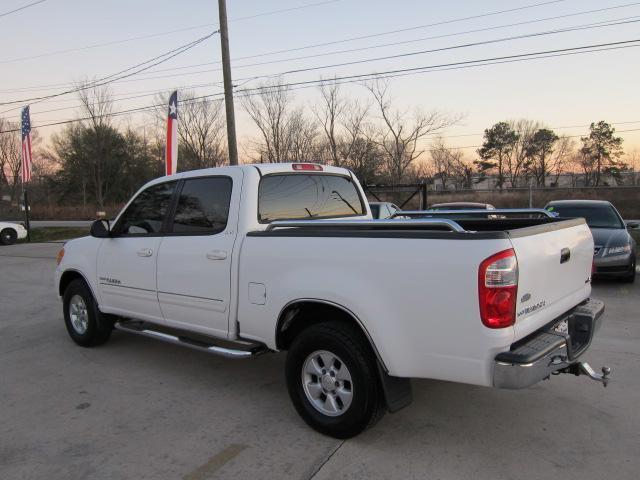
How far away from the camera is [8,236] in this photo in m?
20.5

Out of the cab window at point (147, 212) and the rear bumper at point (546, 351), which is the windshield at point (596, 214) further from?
the cab window at point (147, 212)

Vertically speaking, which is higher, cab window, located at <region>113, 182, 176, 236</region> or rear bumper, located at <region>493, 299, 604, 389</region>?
cab window, located at <region>113, 182, 176, 236</region>

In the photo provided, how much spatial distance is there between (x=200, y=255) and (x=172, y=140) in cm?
1051

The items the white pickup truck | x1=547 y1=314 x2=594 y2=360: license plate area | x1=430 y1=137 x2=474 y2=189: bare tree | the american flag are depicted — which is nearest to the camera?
the white pickup truck

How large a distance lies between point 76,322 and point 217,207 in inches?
109

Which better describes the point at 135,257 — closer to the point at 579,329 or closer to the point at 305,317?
the point at 305,317

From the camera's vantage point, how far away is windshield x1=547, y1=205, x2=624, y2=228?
995 centimetres

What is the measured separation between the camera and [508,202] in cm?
4431

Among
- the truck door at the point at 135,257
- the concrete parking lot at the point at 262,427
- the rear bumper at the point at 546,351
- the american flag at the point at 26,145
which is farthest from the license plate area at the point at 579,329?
the american flag at the point at 26,145

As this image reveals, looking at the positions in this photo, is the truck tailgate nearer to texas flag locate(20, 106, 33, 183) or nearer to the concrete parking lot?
the concrete parking lot

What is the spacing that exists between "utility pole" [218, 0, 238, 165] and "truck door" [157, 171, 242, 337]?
469 inches

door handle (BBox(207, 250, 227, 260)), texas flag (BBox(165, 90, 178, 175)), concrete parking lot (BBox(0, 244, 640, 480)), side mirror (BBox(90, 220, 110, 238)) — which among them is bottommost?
concrete parking lot (BBox(0, 244, 640, 480))

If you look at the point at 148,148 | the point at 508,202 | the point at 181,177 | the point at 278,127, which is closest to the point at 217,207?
the point at 181,177

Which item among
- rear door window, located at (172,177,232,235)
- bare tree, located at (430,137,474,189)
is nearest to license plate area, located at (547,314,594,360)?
rear door window, located at (172,177,232,235)
